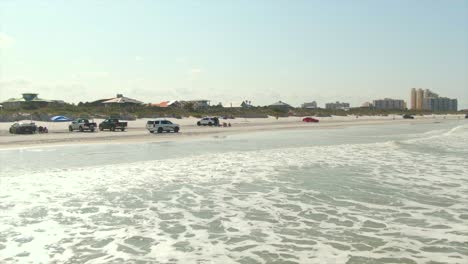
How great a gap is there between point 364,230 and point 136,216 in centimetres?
589

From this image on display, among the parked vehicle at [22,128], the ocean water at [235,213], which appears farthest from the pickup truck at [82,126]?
the ocean water at [235,213]

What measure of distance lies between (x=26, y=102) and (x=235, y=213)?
8693 cm

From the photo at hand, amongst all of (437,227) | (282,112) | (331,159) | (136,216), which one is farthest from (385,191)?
(282,112)

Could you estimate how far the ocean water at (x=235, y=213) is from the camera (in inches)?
333

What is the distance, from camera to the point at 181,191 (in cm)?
1540

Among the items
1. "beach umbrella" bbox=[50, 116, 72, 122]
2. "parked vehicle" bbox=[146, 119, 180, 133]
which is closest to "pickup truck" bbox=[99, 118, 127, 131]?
"parked vehicle" bbox=[146, 119, 180, 133]

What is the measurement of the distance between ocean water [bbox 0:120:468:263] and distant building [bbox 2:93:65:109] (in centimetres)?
7264

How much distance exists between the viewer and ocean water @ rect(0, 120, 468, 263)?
8.46m

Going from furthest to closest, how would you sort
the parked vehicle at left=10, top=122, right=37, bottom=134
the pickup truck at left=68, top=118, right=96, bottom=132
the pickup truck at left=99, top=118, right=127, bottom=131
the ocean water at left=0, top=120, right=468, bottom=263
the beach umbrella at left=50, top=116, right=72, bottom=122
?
the beach umbrella at left=50, top=116, right=72, bottom=122, the pickup truck at left=99, top=118, right=127, bottom=131, the pickup truck at left=68, top=118, right=96, bottom=132, the parked vehicle at left=10, top=122, right=37, bottom=134, the ocean water at left=0, top=120, right=468, bottom=263

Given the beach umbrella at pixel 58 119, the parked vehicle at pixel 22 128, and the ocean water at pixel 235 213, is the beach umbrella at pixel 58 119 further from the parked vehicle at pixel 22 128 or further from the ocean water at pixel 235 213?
the ocean water at pixel 235 213

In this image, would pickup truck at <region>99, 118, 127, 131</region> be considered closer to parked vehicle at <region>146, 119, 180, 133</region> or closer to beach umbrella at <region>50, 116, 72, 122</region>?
parked vehicle at <region>146, 119, 180, 133</region>

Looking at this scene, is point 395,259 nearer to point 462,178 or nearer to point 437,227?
point 437,227

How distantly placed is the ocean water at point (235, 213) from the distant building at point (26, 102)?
238 ft

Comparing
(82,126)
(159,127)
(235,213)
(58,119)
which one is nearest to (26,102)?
(58,119)
